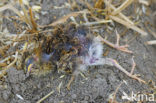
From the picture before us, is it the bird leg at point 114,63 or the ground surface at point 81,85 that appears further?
the bird leg at point 114,63

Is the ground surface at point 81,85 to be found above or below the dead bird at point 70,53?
below

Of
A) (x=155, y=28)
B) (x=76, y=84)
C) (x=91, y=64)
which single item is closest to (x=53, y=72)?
(x=76, y=84)

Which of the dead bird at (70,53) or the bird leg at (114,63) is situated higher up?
the dead bird at (70,53)

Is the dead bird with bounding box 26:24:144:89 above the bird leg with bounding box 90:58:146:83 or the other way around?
above

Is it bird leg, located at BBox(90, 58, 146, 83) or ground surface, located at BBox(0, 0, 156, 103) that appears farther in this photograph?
bird leg, located at BBox(90, 58, 146, 83)

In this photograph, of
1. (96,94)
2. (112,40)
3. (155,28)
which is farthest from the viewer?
(155,28)

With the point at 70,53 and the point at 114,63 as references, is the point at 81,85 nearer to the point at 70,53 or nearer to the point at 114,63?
the point at 70,53

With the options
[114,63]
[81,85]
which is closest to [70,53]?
[81,85]

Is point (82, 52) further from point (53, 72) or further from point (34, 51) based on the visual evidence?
point (34, 51)
